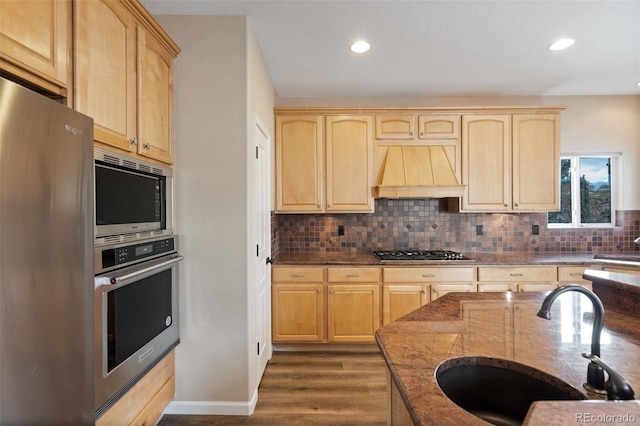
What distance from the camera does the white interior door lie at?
243 cm

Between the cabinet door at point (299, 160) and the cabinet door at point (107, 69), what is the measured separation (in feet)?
5.78

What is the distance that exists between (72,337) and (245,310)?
3.53 ft

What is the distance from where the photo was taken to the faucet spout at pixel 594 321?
0.84 meters

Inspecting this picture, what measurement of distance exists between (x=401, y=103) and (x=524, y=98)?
139 cm

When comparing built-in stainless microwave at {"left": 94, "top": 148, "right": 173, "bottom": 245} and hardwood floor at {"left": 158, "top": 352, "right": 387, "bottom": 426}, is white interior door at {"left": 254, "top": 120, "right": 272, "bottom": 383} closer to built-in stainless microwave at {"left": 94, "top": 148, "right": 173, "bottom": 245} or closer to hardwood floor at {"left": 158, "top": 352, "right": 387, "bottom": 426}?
hardwood floor at {"left": 158, "top": 352, "right": 387, "bottom": 426}

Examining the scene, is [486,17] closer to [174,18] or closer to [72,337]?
[174,18]

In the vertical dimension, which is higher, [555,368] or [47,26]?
[47,26]

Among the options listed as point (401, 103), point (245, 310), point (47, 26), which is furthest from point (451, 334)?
point (401, 103)

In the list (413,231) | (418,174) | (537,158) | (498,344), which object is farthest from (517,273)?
(498,344)

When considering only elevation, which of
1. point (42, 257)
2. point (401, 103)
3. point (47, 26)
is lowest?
point (42, 257)

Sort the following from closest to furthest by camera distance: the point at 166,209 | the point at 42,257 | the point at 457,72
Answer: the point at 42,257, the point at 166,209, the point at 457,72

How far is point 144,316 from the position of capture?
5.48 feet

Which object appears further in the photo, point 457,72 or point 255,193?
point 457,72

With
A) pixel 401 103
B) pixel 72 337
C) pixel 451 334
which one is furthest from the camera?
pixel 401 103
